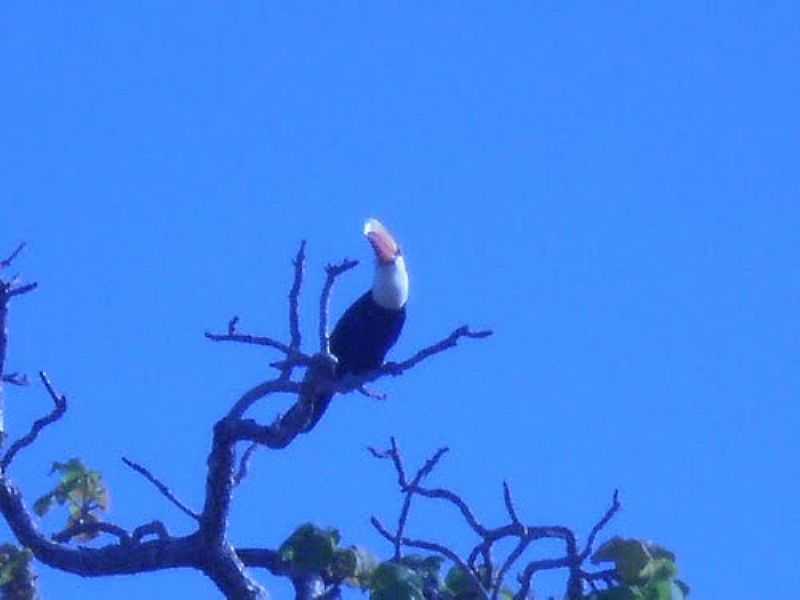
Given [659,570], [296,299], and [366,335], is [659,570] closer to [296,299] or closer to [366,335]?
[296,299]

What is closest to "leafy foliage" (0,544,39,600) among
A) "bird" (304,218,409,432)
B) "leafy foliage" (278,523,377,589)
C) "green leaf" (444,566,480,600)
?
"leafy foliage" (278,523,377,589)

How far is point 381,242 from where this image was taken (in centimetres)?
1238

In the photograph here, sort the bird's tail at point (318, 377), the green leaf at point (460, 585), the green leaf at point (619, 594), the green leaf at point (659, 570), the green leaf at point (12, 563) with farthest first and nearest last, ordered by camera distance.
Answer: the bird's tail at point (318, 377), the green leaf at point (12, 563), the green leaf at point (460, 585), the green leaf at point (659, 570), the green leaf at point (619, 594)

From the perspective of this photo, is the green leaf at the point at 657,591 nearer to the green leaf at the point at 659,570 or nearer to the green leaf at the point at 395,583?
the green leaf at the point at 659,570

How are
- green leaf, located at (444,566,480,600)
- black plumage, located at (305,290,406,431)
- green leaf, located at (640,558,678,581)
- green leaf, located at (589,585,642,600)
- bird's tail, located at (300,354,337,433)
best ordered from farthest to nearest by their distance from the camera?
black plumage, located at (305,290,406,431) < bird's tail, located at (300,354,337,433) < green leaf, located at (444,566,480,600) < green leaf, located at (640,558,678,581) < green leaf, located at (589,585,642,600)

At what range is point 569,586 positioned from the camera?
20.2 ft

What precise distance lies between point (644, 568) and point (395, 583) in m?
Answer: 0.69

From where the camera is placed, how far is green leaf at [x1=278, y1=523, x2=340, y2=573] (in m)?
6.60

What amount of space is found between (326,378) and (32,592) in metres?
1.14

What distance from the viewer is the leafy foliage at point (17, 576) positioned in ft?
23.2

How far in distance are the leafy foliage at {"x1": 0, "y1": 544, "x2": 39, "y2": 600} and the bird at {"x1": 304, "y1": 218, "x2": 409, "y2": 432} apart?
443 centimetres

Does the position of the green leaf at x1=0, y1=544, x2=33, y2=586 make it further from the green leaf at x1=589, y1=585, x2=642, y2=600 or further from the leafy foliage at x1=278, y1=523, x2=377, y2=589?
the green leaf at x1=589, y1=585, x2=642, y2=600

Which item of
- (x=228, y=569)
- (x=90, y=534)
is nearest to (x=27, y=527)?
(x=90, y=534)

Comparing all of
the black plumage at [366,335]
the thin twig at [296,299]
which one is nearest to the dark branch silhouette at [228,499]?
the thin twig at [296,299]
